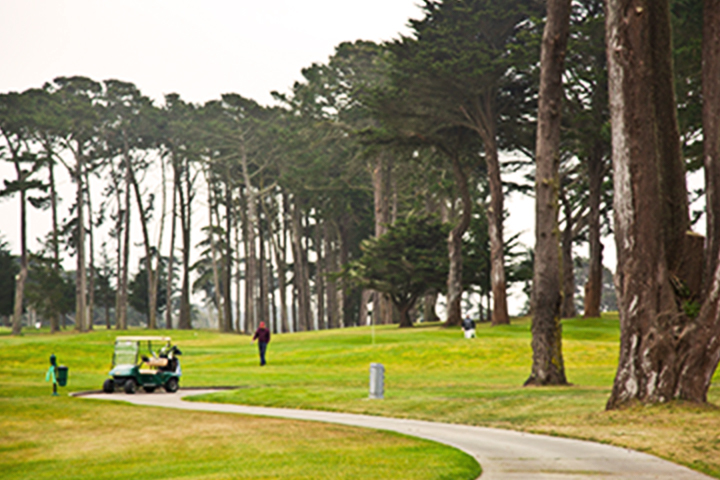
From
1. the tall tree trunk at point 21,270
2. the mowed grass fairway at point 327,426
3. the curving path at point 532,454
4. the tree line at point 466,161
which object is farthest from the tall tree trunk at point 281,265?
the curving path at point 532,454

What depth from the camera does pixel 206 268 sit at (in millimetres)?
93438

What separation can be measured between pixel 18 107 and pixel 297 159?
76.7ft

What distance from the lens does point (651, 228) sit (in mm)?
16594

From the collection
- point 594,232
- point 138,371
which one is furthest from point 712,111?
point 594,232

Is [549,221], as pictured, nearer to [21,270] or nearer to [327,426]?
[327,426]

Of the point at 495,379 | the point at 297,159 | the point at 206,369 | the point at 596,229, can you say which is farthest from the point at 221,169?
the point at 495,379

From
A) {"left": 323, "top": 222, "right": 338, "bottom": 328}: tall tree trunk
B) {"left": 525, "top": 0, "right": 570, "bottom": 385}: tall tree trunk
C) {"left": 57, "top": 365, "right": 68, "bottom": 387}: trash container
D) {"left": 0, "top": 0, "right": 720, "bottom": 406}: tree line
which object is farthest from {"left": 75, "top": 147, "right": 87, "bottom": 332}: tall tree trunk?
{"left": 525, "top": 0, "right": 570, "bottom": 385}: tall tree trunk

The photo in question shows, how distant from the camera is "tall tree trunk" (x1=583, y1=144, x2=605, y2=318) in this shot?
4750cm

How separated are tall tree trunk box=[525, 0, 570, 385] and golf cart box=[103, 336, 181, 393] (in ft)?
34.4

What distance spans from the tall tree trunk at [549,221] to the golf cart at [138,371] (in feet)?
34.4

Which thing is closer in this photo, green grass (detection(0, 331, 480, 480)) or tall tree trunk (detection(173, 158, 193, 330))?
green grass (detection(0, 331, 480, 480))

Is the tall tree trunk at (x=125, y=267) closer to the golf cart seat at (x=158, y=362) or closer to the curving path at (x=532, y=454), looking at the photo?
the golf cart seat at (x=158, y=362)

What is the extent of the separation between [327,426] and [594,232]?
35705 mm

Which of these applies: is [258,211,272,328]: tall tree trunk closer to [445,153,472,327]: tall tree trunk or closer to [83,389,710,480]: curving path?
[445,153,472,327]: tall tree trunk
